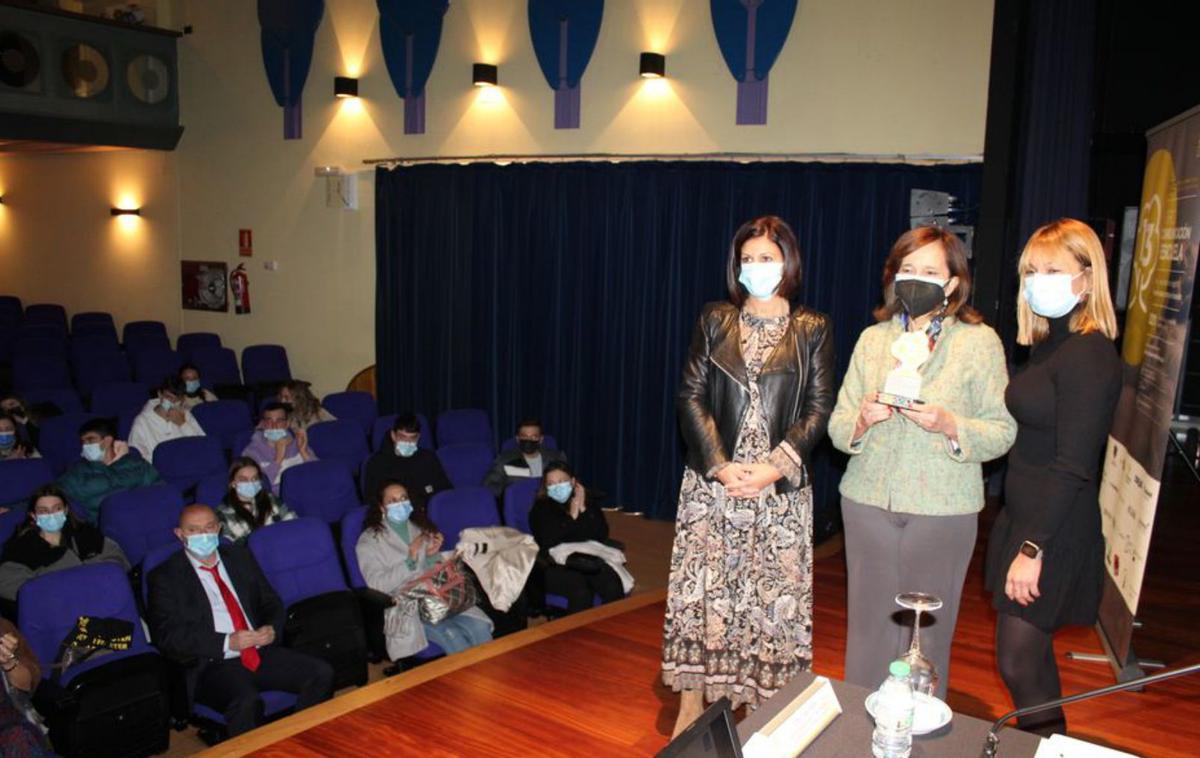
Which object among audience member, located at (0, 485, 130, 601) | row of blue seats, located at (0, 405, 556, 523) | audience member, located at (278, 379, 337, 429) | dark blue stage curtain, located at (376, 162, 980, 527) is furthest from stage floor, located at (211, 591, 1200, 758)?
audience member, located at (278, 379, 337, 429)

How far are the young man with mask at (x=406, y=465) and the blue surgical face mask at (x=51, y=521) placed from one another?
196 centimetres

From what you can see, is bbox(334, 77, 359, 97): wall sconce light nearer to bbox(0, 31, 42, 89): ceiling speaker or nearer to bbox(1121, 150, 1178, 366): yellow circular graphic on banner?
bbox(0, 31, 42, 89): ceiling speaker

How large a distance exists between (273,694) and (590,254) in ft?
17.0

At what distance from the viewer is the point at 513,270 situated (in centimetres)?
912

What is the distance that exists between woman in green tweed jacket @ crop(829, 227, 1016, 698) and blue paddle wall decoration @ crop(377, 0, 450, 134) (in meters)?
7.86

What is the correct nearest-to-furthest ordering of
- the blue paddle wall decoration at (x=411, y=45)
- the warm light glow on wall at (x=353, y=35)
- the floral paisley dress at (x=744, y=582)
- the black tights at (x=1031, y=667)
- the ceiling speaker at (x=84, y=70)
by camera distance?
the black tights at (x=1031, y=667), the floral paisley dress at (x=744, y=582), the blue paddle wall decoration at (x=411, y=45), the warm light glow on wall at (x=353, y=35), the ceiling speaker at (x=84, y=70)

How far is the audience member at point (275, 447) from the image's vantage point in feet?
22.5

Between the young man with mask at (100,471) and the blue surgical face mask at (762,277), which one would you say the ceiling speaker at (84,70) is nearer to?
the young man with mask at (100,471)

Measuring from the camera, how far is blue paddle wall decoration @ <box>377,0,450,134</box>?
952 centimetres

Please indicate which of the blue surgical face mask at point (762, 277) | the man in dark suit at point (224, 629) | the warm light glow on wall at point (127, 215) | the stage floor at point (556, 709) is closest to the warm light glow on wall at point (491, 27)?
the warm light glow on wall at point (127, 215)

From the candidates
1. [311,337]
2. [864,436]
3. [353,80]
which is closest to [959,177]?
[864,436]

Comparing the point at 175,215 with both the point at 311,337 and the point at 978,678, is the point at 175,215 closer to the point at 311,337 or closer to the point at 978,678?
the point at 311,337

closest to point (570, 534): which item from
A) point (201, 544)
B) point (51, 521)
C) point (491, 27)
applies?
point (201, 544)

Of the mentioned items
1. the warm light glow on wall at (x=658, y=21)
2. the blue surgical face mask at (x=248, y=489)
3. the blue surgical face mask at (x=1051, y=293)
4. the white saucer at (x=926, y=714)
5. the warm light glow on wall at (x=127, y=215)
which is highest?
the warm light glow on wall at (x=658, y=21)
